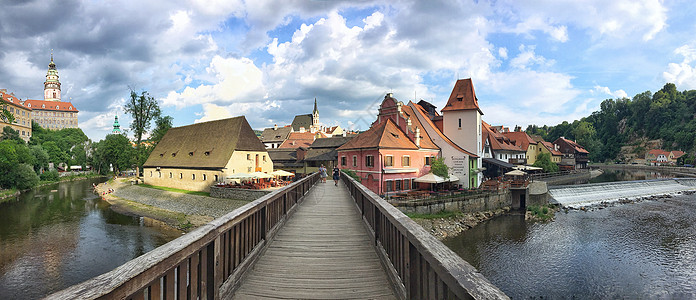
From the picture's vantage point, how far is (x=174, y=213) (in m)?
27.3

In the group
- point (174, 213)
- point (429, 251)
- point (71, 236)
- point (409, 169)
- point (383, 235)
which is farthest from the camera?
point (409, 169)

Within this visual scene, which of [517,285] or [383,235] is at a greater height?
[383,235]

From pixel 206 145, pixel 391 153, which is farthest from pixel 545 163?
pixel 206 145

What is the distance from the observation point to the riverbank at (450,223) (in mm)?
22703

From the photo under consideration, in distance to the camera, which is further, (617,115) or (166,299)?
(617,115)

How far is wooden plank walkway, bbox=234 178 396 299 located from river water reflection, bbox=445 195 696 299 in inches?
465

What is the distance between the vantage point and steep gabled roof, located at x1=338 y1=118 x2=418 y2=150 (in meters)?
27.8

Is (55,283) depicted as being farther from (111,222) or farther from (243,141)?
(243,141)

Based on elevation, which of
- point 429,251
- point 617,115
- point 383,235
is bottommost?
point 383,235

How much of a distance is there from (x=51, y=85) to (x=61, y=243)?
144927 millimetres

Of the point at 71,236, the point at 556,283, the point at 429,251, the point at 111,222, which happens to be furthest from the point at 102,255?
the point at 556,283

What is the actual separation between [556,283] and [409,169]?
611 inches

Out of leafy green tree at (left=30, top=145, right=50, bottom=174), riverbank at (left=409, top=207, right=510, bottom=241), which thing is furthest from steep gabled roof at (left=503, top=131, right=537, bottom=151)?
leafy green tree at (left=30, top=145, right=50, bottom=174)

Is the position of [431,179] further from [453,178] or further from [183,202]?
[183,202]
